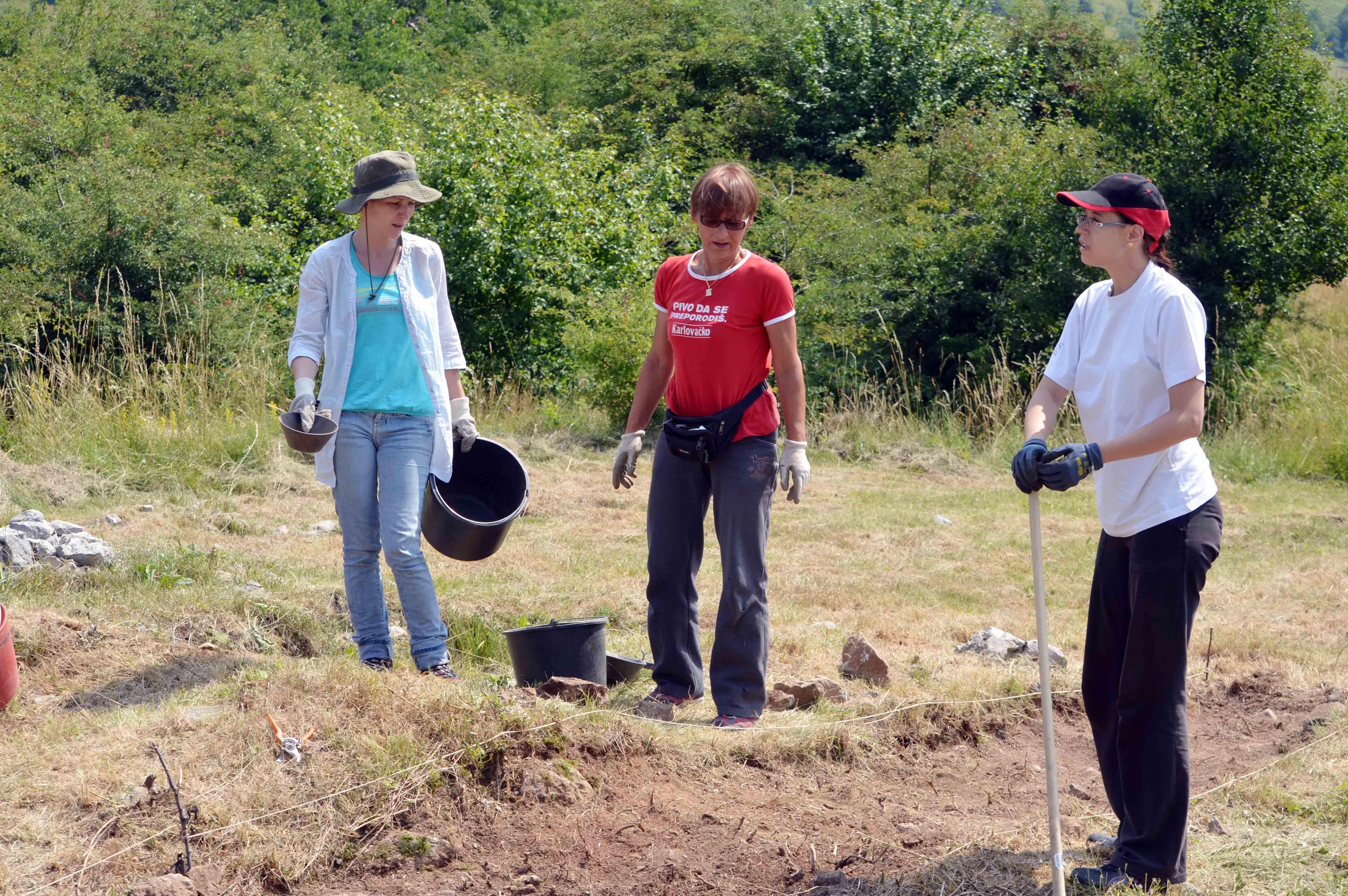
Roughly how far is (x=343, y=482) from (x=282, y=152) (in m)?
15.7

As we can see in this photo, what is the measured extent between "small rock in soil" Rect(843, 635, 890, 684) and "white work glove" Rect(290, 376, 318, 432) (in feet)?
7.46

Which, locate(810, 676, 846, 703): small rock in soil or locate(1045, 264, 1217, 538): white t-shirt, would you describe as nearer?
locate(1045, 264, 1217, 538): white t-shirt

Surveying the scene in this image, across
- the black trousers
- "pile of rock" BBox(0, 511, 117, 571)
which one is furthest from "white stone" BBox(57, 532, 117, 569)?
the black trousers

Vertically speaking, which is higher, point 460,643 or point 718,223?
point 718,223

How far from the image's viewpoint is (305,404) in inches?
158

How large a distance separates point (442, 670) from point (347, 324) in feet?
4.02

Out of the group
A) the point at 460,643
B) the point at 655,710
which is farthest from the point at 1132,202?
the point at 460,643

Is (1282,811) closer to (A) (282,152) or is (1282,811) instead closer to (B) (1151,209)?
(B) (1151,209)

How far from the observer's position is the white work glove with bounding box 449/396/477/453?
449cm

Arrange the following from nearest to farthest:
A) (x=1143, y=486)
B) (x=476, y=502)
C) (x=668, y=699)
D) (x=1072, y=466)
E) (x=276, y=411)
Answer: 1. (x=1072, y=466)
2. (x=1143, y=486)
3. (x=668, y=699)
4. (x=476, y=502)
5. (x=276, y=411)

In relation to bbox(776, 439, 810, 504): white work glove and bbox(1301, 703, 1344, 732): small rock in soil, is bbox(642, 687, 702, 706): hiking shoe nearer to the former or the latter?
bbox(776, 439, 810, 504): white work glove

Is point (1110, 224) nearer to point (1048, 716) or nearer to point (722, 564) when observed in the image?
point (1048, 716)

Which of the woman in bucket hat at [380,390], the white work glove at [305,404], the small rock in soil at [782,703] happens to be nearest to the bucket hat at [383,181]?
the woman in bucket hat at [380,390]

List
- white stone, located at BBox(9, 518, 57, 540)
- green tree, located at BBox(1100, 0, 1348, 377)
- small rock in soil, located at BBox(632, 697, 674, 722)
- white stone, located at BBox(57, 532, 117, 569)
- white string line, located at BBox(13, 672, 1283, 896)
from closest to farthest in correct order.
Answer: white string line, located at BBox(13, 672, 1283, 896), small rock in soil, located at BBox(632, 697, 674, 722), white stone, located at BBox(57, 532, 117, 569), white stone, located at BBox(9, 518, 57, 540), green tree, located at BBox(1100, 0, 1348, 377)
